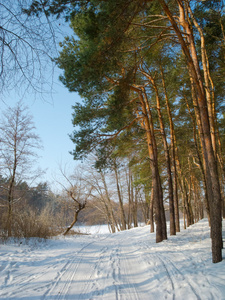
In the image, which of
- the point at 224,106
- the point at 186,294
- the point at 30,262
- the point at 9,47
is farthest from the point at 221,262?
the point at 224,106

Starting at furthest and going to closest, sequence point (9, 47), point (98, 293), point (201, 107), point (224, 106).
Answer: point (224, 106) → point (201, 107) → point (98, 293) → point (9, 47)

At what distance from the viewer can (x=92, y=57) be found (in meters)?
5.14

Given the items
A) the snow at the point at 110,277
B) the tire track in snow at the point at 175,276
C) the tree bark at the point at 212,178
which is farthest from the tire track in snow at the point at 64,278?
the tree bark at the point at 212,178

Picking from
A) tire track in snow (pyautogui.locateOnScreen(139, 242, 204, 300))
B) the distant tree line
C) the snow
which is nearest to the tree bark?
the distant tree line

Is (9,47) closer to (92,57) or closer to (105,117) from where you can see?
(92,57)

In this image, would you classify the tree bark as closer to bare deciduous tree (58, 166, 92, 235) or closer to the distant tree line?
the distant tree line

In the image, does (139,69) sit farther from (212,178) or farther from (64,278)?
(64,278)

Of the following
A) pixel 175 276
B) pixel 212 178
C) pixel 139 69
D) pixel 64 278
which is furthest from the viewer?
pixel 139 69

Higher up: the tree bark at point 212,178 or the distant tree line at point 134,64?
the distant tree line at point 134,64

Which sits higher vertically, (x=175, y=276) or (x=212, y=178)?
(x=212, y=178)

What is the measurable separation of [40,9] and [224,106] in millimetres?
12023

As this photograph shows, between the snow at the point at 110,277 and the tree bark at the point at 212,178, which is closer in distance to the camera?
the snow at the point at 110,277

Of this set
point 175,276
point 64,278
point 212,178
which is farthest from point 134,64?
point 64,278

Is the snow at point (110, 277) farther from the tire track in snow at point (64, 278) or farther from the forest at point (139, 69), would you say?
the forest at point (139, 69)
